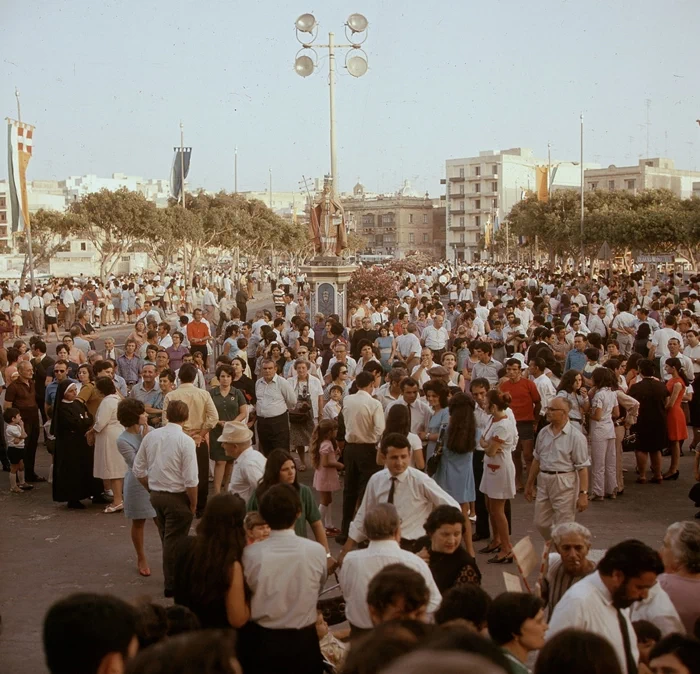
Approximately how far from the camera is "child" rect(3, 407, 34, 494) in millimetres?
12055

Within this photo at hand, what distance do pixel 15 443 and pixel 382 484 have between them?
21.5 feet

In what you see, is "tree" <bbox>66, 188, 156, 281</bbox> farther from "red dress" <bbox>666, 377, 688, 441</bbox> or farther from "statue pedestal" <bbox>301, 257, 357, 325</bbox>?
"red dress" <bbox>666, 377, 688, 441</bbox>

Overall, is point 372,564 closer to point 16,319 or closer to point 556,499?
point 556,499

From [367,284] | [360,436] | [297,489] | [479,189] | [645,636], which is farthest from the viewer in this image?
[479,189]

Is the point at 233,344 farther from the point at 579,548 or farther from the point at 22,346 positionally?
the point at 579,548

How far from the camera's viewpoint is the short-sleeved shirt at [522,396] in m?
11.3

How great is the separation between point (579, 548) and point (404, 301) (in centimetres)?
→ 2105

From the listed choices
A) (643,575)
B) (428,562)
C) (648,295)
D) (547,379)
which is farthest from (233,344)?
(648,295)

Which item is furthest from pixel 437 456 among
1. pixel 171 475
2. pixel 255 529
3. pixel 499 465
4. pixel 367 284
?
pixel 367 284

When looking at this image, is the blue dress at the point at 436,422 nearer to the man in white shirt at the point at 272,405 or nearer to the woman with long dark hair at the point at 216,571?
the man in white shirt at the point at 272,405

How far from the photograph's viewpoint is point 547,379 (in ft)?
38.7

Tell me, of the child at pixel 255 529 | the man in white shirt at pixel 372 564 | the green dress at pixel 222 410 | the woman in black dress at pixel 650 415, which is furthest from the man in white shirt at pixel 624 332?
the man in white shirt at pixel 372 564

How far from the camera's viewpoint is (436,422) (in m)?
9.34

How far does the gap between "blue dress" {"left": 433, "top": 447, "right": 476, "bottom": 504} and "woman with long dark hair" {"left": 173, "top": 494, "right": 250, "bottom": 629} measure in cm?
390
